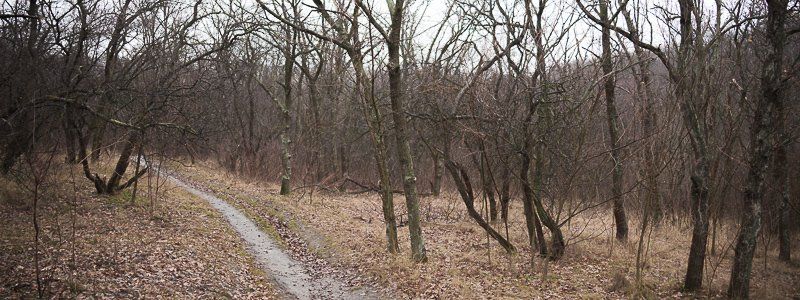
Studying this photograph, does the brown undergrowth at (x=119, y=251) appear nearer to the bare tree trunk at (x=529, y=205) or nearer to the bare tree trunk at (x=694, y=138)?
the bare tree trunk at (x=529, y=205)

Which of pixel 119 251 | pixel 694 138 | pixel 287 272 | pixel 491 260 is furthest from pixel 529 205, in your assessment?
pixel 119 251

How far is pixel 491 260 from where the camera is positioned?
10.6m

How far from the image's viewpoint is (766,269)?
10.3m

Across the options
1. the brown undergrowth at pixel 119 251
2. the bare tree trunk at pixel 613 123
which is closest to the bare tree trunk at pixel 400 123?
the brown undergrowth at pixel 119 251

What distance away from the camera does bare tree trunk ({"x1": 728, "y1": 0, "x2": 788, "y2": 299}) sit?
7.05 m

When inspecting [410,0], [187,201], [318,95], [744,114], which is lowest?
[187,201]

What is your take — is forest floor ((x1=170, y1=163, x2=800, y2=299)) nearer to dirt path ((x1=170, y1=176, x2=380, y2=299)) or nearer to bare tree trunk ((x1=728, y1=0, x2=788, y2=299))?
dirt path ((x1=170, y1=176, x2=380, y2=299))

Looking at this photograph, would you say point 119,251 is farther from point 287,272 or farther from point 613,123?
point 613,123

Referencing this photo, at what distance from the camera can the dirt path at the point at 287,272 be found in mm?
8953

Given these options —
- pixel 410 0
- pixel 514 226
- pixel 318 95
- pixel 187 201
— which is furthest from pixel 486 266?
pixel 318 95

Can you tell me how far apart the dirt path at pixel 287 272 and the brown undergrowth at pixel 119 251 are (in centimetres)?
33

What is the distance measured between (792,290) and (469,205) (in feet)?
20.3

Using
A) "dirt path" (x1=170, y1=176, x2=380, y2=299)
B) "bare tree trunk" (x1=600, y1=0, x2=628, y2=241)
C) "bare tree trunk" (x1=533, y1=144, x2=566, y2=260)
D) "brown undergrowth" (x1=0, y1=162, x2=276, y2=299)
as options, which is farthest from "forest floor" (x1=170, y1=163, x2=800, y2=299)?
"brown undergrowth" (x1=0, y1=162, x2=276, y2=299)

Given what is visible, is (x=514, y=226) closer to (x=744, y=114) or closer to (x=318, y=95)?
(x=744, y=114)
